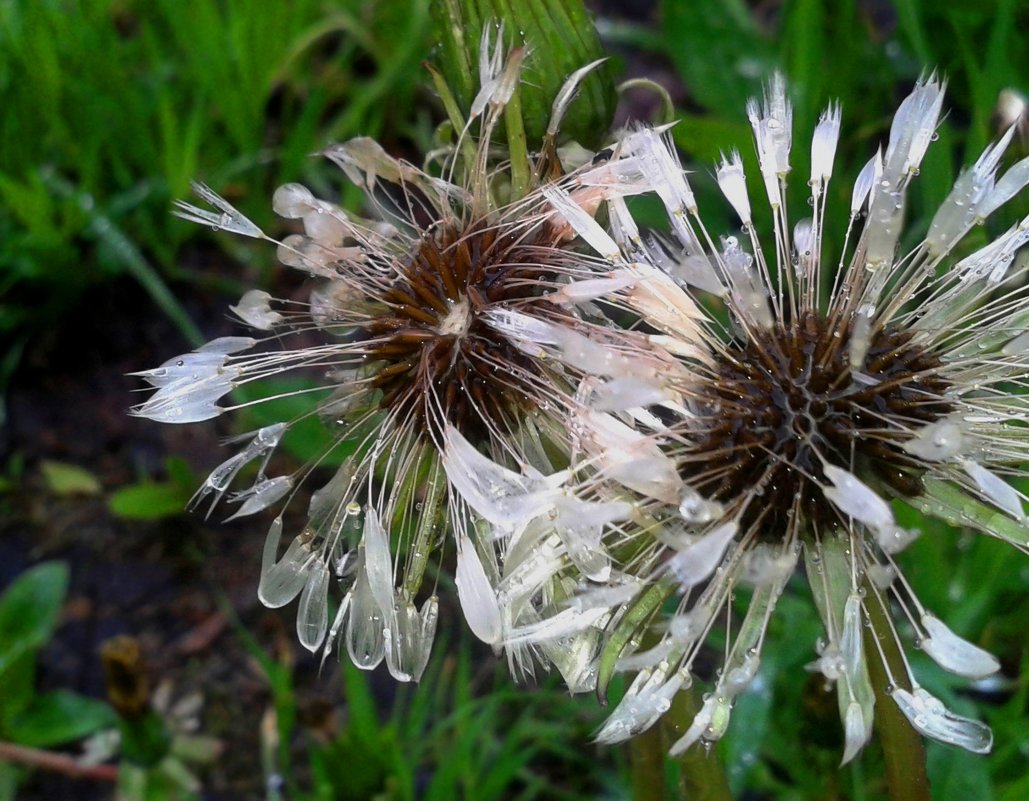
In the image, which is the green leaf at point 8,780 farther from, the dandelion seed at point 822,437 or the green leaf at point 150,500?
the dandelion seed at point 822,437

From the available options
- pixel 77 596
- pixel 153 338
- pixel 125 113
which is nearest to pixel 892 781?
pixel 77 596

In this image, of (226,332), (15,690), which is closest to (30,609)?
(15,690)

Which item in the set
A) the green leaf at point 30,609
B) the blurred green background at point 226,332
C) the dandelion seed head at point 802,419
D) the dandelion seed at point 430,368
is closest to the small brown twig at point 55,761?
the blurred green background at point 226,332

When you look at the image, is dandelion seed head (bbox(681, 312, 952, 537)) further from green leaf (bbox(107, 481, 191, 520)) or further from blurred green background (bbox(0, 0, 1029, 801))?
green leaf (bbox(107, 481, 191, 520))

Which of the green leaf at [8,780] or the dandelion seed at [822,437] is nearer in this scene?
the dandelion seed at [822,437]

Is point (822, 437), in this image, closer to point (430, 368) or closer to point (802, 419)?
point (802, 419)

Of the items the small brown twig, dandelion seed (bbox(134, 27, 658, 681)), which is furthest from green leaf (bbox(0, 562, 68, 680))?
dandelion seed (bbox(134, 27, 658, 681))

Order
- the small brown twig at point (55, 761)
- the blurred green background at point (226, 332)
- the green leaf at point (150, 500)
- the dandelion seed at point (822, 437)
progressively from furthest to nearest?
the green leaf at point (150, 500), the small brown twig at point (55, 761), the blurred green background at point (226, 332), the dandelion seed at point (822, 437)
